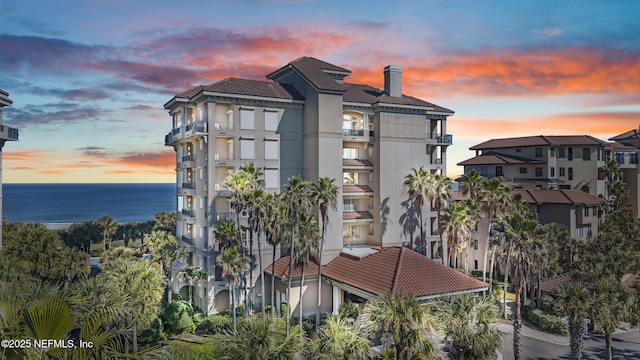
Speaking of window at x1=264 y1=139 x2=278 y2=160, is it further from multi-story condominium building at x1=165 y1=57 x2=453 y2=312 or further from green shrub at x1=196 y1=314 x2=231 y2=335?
green shrub at x1=196 y1=314 x2=231 y2=335

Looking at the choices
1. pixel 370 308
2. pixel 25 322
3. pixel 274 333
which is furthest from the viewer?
pixel 370 308

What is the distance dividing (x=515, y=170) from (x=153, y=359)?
269 ft

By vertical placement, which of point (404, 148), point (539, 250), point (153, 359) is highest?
point (404, 148)

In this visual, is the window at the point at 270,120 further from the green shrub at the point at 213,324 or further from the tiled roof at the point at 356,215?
the green shrub at the point at 213,324

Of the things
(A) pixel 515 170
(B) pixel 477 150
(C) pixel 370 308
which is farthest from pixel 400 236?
(B) pixel 477 150

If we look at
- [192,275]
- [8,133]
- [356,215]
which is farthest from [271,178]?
[8,133]

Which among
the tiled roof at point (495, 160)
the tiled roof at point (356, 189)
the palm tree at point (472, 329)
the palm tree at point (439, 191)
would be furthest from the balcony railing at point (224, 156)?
the tiled roof at point (495, 160)

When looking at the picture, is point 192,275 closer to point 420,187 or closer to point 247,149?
point 247,149

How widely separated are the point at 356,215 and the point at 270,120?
15.9 metres

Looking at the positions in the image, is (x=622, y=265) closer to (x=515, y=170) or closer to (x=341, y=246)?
(x=341, y=246)

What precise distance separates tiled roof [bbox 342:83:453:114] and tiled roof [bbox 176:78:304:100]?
703 cm

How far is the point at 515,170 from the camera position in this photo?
8038 cm

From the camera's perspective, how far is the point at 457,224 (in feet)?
165

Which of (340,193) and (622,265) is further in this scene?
(340,193)
